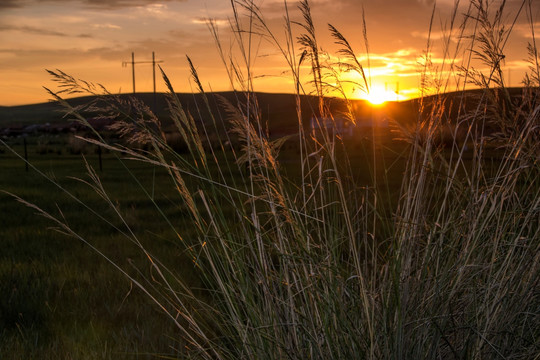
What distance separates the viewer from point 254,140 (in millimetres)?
2045

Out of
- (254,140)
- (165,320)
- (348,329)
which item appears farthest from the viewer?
(165,320)

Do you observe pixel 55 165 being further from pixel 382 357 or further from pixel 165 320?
pixel 382 357

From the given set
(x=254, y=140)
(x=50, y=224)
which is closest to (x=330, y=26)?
(x=254, y=140)

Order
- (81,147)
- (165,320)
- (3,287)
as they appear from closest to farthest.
→ (165,320) → (3,287) → (81,147)

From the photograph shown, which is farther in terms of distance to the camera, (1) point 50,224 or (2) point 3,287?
(1) point 50,224

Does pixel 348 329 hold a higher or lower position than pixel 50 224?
higher

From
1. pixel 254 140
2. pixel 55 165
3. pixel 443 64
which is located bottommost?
pixel 55 165

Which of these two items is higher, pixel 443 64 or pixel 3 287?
pixel 443 64

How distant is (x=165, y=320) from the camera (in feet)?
10.4

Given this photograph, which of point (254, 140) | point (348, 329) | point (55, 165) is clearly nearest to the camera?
point (348, 329)

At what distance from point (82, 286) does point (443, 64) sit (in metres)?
2.86

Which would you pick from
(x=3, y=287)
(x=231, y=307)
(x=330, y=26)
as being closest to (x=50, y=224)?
(x=3, y=287)

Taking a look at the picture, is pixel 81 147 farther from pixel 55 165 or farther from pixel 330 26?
pixel 330 26

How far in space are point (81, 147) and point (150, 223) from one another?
15.5m
